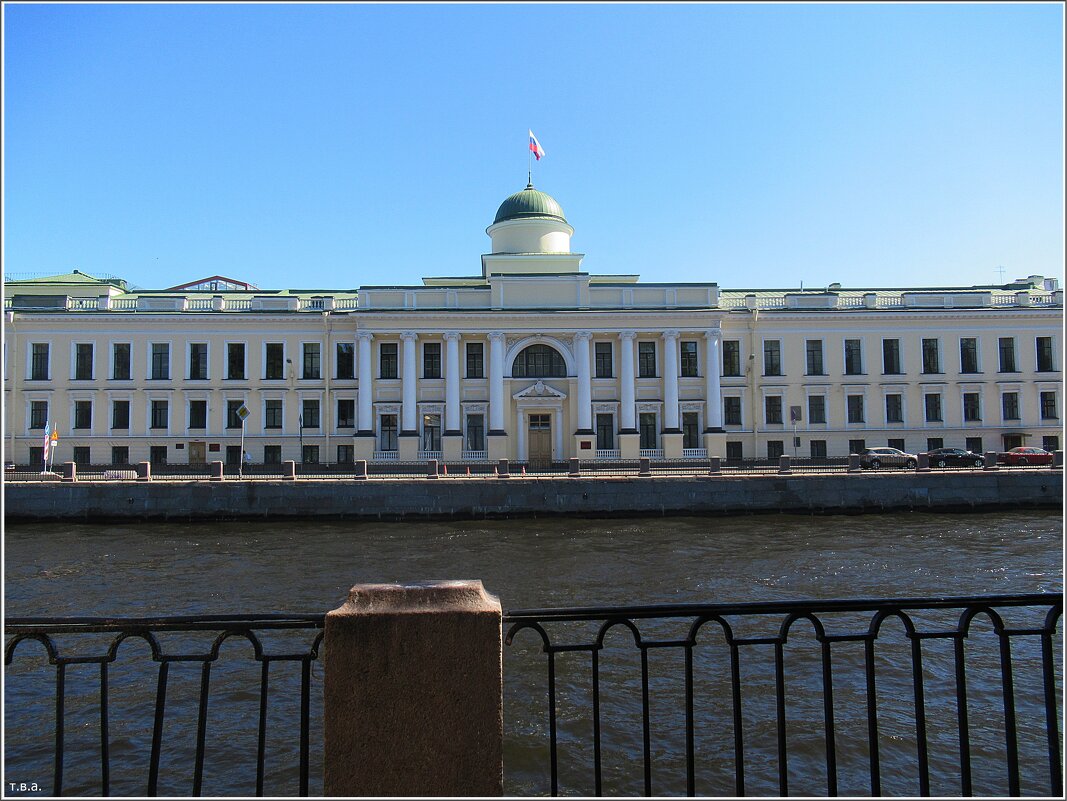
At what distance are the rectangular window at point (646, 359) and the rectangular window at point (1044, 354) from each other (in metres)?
21.3

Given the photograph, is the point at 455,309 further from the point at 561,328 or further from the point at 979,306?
the point at 979,306

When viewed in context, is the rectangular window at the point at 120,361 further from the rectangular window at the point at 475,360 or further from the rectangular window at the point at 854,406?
the rectangular window at the point at 854,406

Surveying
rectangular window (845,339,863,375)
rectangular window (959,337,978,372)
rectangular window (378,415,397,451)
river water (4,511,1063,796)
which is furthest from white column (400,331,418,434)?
rectangular window (959,337,978,372)

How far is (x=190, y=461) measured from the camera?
38344 millimetres

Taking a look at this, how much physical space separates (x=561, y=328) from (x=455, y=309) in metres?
5.86

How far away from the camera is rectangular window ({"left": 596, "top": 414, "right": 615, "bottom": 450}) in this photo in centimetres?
3984

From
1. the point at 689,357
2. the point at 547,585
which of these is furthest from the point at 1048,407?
the point at 547,585

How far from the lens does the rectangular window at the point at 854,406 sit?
4016cm

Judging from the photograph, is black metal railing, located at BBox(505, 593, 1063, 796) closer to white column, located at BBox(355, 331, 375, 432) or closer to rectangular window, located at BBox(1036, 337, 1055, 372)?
white column, located at BBox(355, 331, 375, 432)

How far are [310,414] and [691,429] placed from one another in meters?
21.2

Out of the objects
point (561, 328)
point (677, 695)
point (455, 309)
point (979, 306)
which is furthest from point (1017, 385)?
point (677, 695)

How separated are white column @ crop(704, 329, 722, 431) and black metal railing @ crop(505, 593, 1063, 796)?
2804cm

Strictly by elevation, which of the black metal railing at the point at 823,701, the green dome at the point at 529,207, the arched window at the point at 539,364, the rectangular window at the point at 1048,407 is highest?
the green dome at the point at 529,207

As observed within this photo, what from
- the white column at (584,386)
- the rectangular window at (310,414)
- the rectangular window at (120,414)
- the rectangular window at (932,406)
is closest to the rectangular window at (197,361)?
the rectangular window at (120,414)
